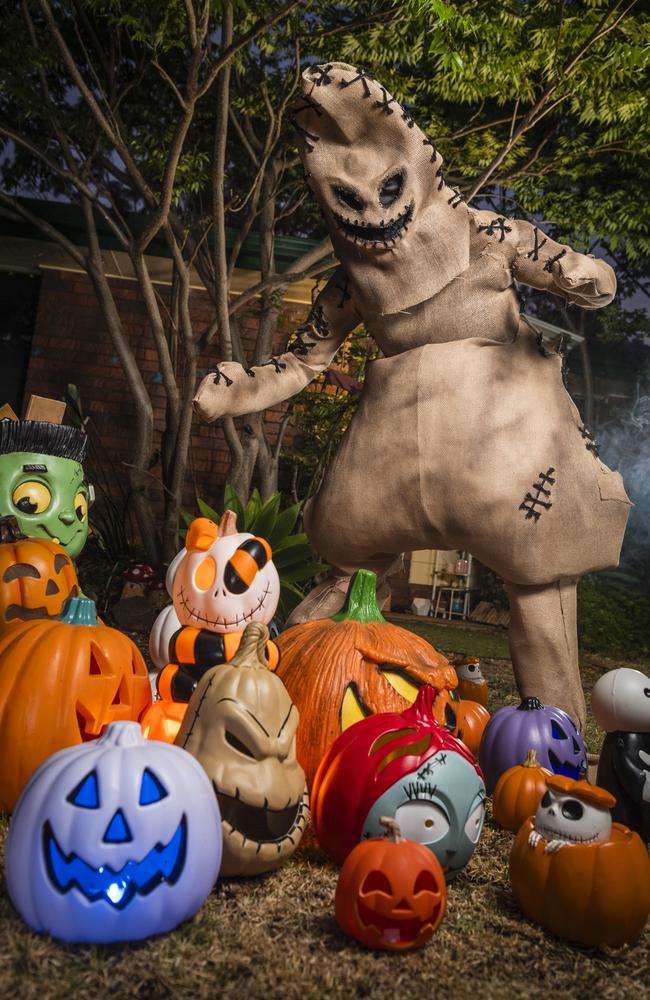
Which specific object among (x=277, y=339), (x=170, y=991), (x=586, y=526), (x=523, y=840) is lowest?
(x=170, y=991)

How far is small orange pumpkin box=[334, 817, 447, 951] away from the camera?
1323 mm

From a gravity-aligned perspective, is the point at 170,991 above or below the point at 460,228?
below

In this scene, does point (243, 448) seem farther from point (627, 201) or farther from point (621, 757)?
point (621, 757)

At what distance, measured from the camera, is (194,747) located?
1.54 meters

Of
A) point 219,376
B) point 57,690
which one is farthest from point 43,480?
point 57,690

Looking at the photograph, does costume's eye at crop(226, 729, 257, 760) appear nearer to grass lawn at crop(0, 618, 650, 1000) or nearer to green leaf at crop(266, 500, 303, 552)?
grass lawn at crop(0, 618, 650, 1000)

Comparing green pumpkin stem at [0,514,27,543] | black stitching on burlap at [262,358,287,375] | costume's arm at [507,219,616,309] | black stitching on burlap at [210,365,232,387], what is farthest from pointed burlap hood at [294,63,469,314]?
green pumpkin stem at [0,514,27,543]

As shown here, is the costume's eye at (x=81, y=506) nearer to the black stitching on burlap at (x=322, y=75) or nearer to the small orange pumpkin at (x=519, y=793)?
the black stitching on burlap at (x=322, y=75)

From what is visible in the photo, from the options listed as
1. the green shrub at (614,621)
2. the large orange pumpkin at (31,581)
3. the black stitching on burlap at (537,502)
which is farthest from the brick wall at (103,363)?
the black stitching on burlap at (537,502)

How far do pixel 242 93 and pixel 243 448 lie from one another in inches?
101

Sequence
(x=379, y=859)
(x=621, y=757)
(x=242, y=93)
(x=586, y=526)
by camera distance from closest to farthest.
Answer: (x=379, y=859)
(x=621, y=757)
(x=586, y=526)
(x=242, y=93)

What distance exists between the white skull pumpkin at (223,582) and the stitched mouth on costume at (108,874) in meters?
0.67

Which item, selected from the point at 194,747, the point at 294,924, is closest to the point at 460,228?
the point at 194,747

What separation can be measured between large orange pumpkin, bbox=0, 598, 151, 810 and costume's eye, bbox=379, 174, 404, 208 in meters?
1.40
